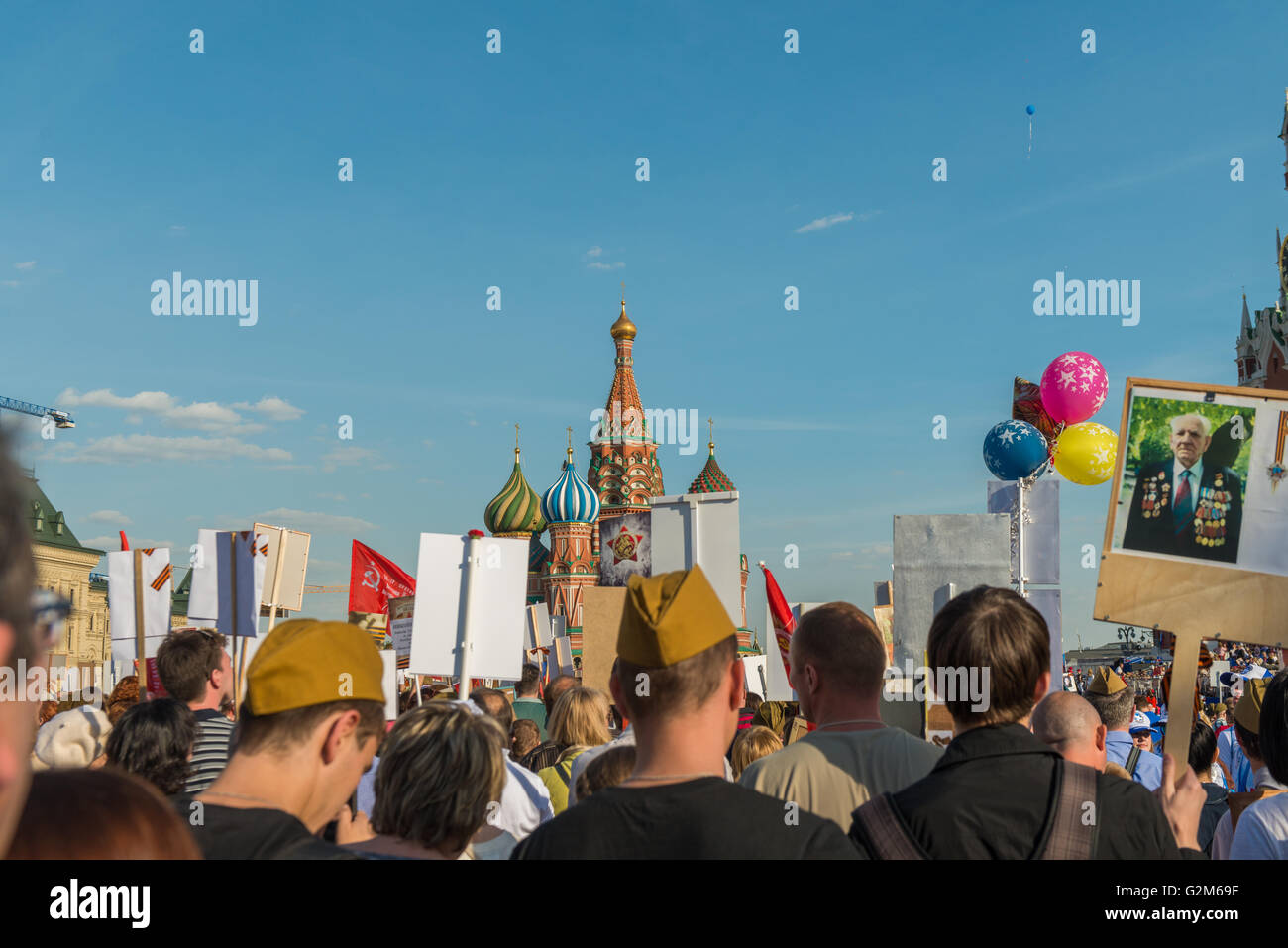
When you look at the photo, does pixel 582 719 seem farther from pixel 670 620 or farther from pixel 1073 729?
pixel 670 620

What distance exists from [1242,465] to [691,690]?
309 centimetres

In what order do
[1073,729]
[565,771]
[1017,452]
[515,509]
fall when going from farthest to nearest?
[515,509]
[1017,452]
[565,771]
[1073,729]

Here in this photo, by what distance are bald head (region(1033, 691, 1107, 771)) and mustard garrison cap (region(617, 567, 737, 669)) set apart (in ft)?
5.36

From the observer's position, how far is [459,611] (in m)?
7.02

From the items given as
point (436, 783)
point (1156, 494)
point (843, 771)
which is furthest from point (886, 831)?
point (1156, 494)

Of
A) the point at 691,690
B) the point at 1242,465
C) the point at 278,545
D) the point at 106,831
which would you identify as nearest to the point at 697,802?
the point at 691,690

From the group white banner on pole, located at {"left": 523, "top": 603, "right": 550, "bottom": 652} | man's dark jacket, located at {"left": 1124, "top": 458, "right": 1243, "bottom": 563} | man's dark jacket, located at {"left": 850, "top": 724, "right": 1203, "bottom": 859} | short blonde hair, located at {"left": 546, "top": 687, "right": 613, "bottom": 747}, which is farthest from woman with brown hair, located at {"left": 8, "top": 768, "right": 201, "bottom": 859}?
white banner on pole, located at {"left": 523, "top": 603, "right": 550, "bottom": 652}

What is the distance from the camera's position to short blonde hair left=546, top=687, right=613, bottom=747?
5.80 m

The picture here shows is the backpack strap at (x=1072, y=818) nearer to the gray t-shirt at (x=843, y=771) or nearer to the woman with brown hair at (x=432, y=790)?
the gray t-shirt at (x=843, y=771)

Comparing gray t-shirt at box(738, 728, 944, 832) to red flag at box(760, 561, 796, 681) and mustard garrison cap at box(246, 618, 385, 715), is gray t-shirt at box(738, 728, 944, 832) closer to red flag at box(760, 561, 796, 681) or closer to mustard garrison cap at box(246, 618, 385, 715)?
mustard garrison cap at box(246, 618, 385, 715)

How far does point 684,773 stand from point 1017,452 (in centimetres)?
1038

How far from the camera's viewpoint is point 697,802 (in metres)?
2.23

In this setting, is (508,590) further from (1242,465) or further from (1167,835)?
(1167,835)
